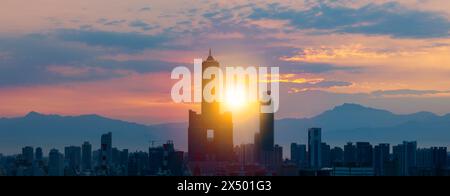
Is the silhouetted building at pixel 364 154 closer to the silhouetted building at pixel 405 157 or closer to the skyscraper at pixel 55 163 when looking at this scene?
the silhouetted building at pixel 405 157

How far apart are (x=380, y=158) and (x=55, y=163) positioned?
65.2m

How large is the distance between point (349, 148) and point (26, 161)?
64.9 m

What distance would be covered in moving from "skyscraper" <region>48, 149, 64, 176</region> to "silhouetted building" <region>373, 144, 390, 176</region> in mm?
58093

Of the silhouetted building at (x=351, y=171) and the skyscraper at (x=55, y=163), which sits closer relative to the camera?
the silhouetted building at (x=351, y=171)

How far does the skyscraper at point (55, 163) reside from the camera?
142750 mm

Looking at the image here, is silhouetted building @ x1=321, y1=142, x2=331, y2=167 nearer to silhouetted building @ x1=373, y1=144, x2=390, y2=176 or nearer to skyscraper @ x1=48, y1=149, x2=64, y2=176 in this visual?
silhouetted building @ x1=373, y1=144, x2=390, y2=176

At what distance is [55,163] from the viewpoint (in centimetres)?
15188

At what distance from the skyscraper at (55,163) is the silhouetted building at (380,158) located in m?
58.1

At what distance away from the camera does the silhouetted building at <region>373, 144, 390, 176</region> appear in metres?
145

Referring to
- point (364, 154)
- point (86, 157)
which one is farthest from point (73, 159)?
point (364, 154)

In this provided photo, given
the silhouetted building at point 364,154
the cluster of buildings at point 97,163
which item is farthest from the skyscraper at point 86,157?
the silhouetted building at point 364,154

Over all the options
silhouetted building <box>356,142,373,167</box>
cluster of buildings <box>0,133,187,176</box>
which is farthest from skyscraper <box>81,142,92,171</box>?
silhouetted building <box>356,142,373,167</box>

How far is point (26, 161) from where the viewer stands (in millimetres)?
143375
